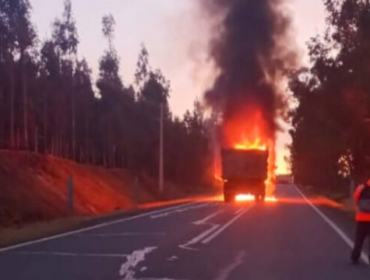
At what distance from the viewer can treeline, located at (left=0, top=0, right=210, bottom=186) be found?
2640 inches

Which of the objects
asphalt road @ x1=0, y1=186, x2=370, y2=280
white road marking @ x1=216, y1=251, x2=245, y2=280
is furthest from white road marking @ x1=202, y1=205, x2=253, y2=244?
white road marking @ x1=216, y1=251, x2=245, y2=280

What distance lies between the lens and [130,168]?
100500 millimetres

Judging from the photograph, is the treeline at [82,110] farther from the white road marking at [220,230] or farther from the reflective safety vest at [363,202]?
the reflective safety vest at [363,202]

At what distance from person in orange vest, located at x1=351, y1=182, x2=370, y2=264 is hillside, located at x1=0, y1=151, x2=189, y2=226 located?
2102 cm

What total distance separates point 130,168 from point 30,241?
73.9 meters

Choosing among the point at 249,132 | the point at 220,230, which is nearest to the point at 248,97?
the point at 249,132

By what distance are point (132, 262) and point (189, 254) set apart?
2.51m

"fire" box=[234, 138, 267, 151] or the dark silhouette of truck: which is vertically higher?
"fire" box=[234, 138, 267, 151]

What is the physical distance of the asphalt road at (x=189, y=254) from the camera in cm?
1845

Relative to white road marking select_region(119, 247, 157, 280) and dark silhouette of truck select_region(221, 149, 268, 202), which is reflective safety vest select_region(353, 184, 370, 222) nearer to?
white road marking select_region(119, 247, 157, 280)

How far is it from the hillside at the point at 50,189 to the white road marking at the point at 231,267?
18.7 meters

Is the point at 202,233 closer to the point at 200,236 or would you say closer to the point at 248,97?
the point at 200,236

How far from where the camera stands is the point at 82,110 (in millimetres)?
90438

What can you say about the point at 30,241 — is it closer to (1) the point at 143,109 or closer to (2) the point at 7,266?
(2) the point at 7,266
